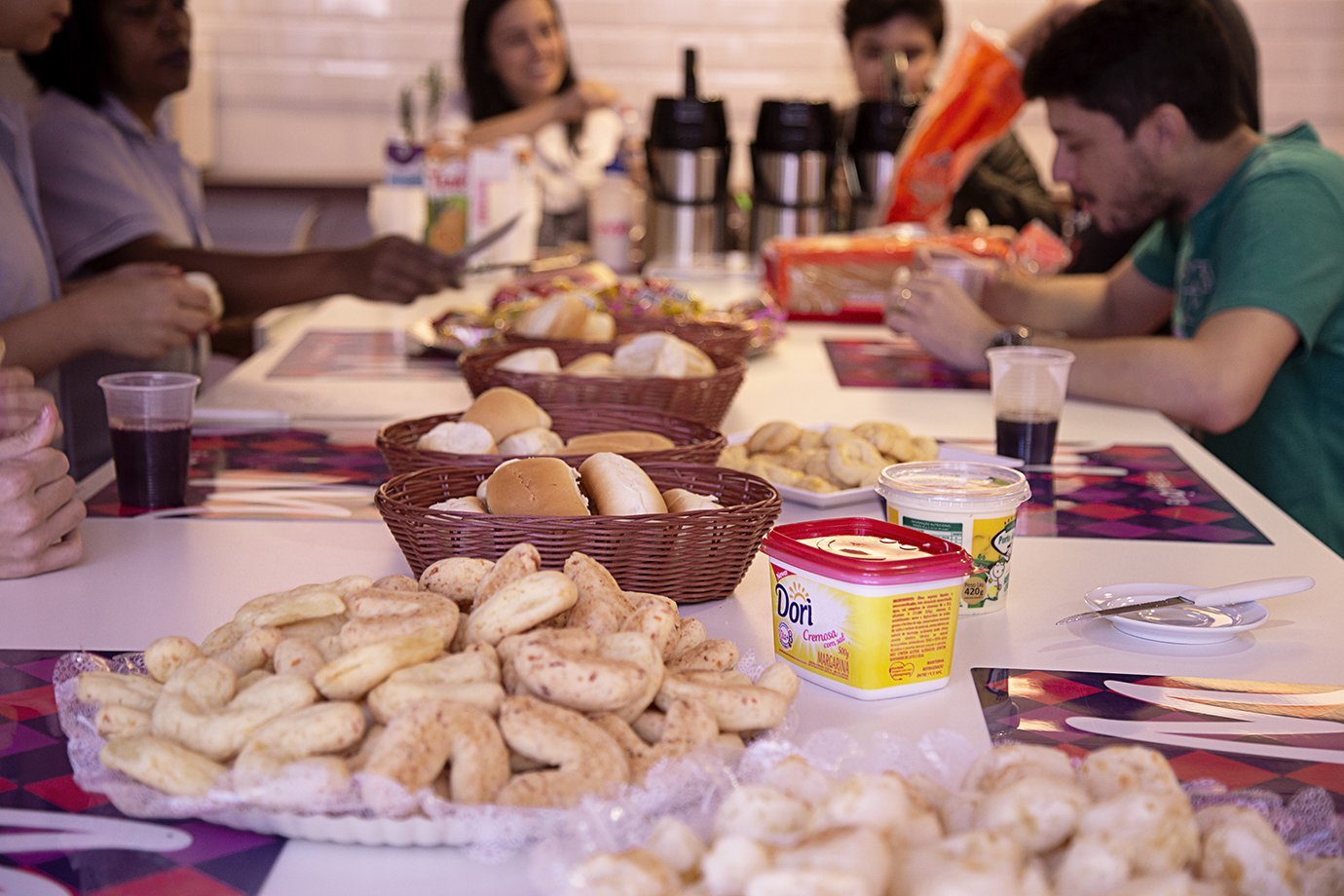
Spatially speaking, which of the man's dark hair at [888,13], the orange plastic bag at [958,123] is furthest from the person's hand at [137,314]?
the man's dark hair at [888,13]

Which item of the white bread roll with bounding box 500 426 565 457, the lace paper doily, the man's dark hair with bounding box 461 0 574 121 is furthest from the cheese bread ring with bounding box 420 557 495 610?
→ the man's dark hair with bounding box 461 0 574 121

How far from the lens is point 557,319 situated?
2104 mm

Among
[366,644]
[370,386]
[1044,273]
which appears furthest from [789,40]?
[366,644]

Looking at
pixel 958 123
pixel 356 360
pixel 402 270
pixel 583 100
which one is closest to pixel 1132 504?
pixel 356 360

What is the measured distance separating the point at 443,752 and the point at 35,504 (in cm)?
68

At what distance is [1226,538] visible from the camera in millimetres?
1484

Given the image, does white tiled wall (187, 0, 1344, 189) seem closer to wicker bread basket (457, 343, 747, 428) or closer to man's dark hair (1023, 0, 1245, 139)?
man's dark hair (1023, 0, 1245, 139)

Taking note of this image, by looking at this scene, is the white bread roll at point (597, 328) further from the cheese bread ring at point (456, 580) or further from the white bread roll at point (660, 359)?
the cheese bread ring at point (456, 580)

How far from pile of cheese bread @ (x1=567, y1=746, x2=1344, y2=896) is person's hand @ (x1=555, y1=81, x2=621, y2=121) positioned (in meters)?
3.93

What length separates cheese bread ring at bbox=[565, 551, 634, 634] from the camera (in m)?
0.91

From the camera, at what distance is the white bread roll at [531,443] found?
1413 millimetres

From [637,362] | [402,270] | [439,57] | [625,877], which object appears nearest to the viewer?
[625,877]

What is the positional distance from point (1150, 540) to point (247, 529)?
36.6 inches

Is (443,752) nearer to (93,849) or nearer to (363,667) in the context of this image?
(363,667)
